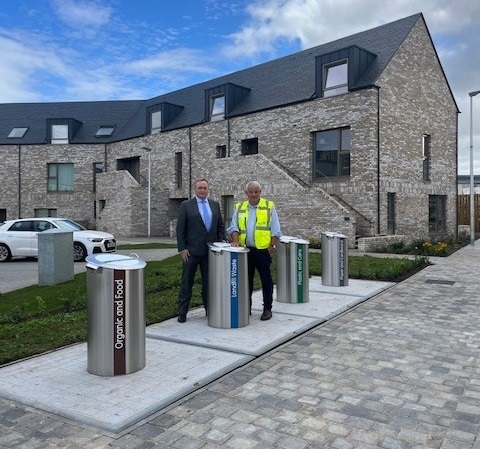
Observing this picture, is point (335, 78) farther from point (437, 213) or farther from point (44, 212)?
point (44, 212)

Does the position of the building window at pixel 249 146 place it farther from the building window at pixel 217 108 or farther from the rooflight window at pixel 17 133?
the rooflight window at pixel 17 133

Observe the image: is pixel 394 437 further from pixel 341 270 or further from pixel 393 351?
pixel 341 270

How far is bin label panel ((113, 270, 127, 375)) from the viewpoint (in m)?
4.54

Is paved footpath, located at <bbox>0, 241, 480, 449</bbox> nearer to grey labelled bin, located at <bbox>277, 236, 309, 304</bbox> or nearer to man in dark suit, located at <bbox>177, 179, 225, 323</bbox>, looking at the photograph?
man in dark suit, located at <bbox>177, 179, 225, 323</bbox>

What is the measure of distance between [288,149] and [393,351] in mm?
18551

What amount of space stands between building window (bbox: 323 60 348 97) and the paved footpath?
56.0 feet

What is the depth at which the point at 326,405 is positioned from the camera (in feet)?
12.8

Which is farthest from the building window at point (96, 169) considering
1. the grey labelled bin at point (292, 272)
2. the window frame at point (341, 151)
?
the grey labelled bin at point (292, 272)

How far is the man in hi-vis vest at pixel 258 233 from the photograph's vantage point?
686 cm

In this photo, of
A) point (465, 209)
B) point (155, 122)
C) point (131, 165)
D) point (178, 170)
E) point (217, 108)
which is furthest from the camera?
point (131, 165)

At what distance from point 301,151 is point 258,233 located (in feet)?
54.2

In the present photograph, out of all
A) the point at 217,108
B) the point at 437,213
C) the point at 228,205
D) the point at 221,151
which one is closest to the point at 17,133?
the point at 217,108

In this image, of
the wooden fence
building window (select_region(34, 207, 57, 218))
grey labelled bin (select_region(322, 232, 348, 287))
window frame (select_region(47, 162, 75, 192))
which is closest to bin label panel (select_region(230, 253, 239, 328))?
grey labelled bin (select_region(322, 232, 348, 287))

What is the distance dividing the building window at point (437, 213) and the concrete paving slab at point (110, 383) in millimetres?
21625
